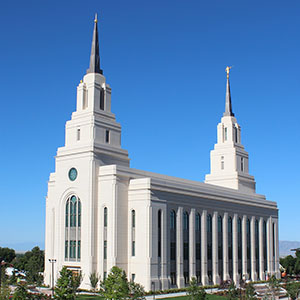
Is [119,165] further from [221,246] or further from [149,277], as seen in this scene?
[221,246]

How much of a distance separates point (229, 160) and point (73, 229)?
3535 cm

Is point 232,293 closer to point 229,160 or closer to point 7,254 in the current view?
point 229,160

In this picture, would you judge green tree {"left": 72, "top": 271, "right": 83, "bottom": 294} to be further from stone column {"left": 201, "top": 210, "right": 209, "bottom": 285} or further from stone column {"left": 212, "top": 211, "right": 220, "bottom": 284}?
stone column {"left": 212, "top": 211, "right": 220, "bottom": 284}

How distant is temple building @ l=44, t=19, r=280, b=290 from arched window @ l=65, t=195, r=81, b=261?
0.12m

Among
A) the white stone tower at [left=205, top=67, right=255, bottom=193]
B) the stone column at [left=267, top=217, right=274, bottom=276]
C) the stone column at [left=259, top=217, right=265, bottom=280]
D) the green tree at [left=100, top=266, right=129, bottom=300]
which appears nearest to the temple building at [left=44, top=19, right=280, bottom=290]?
the stone column at [left=259, top=217, right=265, bottom=280]

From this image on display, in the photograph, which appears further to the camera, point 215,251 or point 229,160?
point 229,160

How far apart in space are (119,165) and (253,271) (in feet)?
103

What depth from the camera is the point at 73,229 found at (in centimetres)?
6562

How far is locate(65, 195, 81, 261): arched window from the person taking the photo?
212 ft

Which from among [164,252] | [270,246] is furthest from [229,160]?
[164,252]

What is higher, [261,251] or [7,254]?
[261,251]


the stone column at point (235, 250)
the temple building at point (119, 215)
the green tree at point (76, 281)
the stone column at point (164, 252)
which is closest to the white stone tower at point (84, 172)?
the temple building at point (119, 215)

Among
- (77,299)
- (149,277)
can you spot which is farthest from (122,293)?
(149,277)

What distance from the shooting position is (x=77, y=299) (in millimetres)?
54344
